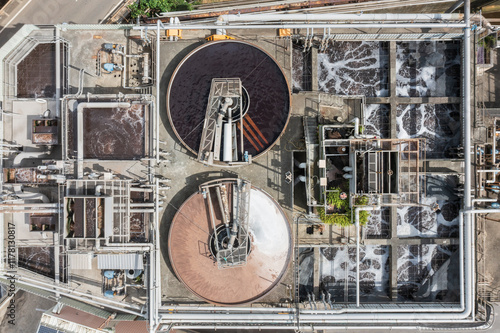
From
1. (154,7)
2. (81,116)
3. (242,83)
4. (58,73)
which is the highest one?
(154,7)

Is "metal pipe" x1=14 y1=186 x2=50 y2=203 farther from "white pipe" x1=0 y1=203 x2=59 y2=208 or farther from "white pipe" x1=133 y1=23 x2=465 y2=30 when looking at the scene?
"white pipe" x1=133 y1=23 x2=465 y2=30

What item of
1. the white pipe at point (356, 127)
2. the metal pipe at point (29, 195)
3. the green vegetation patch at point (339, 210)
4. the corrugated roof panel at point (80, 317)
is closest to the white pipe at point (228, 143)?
the green vegetation patch at point (339, 210)

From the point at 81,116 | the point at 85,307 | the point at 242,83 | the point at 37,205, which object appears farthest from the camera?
the point at 85,307

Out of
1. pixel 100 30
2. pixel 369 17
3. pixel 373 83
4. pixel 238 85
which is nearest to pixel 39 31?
pixel 100 30

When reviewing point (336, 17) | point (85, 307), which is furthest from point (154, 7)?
point (85, 307)

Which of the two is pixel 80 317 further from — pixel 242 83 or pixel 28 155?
pixel 242 83

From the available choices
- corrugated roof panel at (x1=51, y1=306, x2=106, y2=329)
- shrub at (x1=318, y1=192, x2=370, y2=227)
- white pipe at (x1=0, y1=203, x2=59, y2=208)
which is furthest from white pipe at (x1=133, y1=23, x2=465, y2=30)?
corrugated roof panel at (x1=51, y1=306, x2=106, y2=329)
